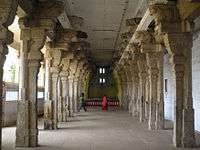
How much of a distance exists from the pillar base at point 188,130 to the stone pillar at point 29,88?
13.6 ft

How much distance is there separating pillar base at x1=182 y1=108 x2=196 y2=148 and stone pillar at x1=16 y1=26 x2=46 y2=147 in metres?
4.13

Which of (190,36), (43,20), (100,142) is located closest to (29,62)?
(43,20)

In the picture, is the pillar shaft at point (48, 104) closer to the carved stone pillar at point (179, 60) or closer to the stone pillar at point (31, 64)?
the stone pillar at point (31, 64)

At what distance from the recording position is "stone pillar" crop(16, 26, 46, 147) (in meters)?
9.88

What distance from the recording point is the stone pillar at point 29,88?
32.4 feet

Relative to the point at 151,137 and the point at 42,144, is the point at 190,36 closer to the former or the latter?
the point at 151,137

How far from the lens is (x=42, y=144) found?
10.5 m

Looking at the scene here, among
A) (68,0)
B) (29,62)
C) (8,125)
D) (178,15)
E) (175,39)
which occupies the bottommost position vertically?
(8,125)

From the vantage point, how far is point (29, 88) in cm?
1016

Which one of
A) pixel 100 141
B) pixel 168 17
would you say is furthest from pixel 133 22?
pixel 100 141

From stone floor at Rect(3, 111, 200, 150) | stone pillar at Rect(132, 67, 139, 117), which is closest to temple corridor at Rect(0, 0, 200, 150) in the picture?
stone floor at Rect(3, 111, 200, 150)

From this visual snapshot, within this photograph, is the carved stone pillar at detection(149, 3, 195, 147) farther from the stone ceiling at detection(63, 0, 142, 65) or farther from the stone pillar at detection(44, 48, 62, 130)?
the stone pillar at detection(44, 48, 62, 130)

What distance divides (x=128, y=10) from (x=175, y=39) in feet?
10.4

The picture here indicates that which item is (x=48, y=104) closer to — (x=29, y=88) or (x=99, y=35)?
(x=29, y=88)
